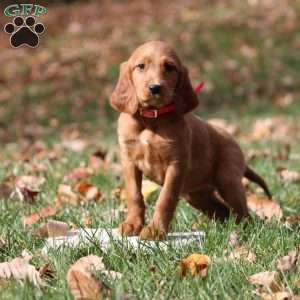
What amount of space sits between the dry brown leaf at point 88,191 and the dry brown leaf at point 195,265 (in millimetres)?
1523

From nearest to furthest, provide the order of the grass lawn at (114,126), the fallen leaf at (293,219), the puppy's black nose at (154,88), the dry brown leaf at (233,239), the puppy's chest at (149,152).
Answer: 1. the grass lawn at (114,126)
2. the dry brown leaf at (233,239)
3. the puppy's black nose at (154,88)
4. the puppy's chest at (149,152)
5. the fallen leaf at (293,219)

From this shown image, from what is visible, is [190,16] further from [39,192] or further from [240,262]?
[240,262]

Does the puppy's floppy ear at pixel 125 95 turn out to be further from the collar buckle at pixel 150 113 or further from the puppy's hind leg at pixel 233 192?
the puppy's hind leg at pixel 233 192

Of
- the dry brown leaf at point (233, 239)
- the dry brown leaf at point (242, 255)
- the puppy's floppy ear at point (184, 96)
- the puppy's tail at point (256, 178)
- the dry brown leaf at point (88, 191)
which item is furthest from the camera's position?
the dry brown leaf at point (88, 191)

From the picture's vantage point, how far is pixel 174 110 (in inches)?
130

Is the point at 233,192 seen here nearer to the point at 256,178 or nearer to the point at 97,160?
the point at 256,178

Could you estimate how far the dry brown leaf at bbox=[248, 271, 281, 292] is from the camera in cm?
242

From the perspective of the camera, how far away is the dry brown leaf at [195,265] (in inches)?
101

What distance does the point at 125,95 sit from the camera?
132 inches

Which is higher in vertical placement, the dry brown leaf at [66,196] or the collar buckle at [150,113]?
the collar buckle at [150,113]

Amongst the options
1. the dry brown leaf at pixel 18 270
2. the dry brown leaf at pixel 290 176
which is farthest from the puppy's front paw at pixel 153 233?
the dry brown leaf at pixel 290 176

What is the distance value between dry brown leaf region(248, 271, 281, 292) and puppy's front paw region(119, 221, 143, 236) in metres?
0.78

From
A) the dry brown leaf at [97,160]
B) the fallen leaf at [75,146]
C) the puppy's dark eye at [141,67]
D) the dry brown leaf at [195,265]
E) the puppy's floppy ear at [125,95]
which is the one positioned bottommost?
the fallen leaf at [75,146]

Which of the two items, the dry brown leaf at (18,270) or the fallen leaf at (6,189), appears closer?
the dry brown leaf at (18,270)
